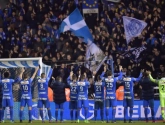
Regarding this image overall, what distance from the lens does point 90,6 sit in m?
30.5

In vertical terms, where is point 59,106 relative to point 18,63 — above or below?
below

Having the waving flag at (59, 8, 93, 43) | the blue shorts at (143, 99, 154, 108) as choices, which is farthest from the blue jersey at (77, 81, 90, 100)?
the waving flag at (59, 8, 93, 43)

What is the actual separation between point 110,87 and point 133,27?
6005 millimetres

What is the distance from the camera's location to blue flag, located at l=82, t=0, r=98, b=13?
30469 mm

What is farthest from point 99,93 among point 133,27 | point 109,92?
point 133,27

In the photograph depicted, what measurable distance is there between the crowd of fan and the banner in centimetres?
21

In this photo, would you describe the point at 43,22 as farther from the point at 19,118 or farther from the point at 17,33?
the point at 19,118

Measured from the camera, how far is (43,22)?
1179 inches

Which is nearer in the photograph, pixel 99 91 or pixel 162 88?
pixel 162 88

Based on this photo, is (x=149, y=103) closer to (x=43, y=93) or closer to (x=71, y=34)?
(x=43, y=93)

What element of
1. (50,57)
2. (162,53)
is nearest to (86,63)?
(50,57)

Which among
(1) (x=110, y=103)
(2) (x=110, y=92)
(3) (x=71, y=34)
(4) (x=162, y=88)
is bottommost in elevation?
(1) (x=110, y=103)

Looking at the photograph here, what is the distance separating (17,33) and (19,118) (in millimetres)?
6558

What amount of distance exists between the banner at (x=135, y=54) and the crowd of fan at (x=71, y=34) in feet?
0.69
